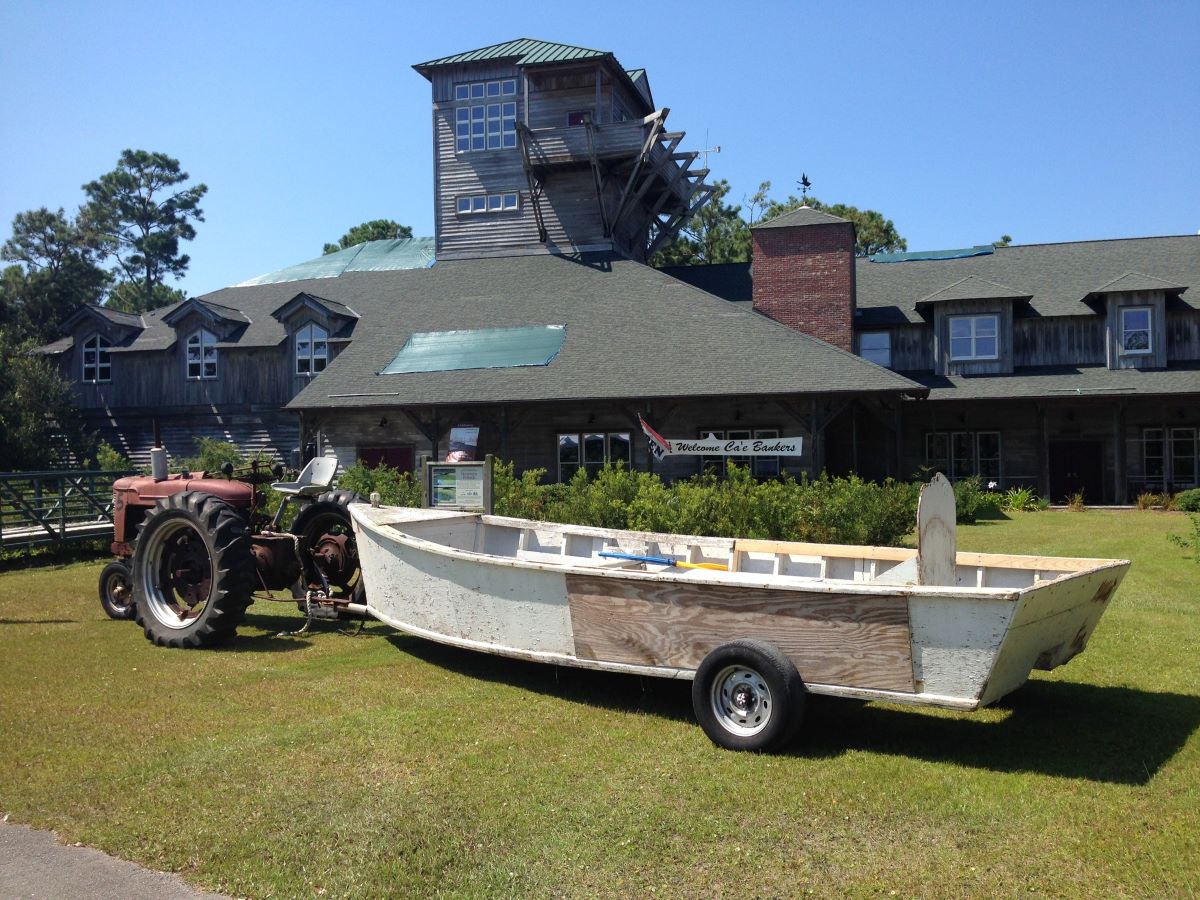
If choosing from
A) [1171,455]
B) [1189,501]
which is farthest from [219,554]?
[1171,455]

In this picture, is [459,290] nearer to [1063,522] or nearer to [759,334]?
[759,334]

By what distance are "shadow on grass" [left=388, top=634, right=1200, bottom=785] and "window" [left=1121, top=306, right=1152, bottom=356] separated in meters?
22.6

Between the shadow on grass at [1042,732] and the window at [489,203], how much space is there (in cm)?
2741

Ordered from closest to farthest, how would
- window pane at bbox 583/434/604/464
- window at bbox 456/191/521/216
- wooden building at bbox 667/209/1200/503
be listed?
1. window pane at bbox 583/434/604/464
2. wooden building at bbox 667/209/1200/503
3. window at bbox 456/191/521/216

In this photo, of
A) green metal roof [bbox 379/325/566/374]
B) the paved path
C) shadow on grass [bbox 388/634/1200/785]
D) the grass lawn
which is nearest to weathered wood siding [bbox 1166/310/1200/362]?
green metal roof [bbox 379/325/566/374]

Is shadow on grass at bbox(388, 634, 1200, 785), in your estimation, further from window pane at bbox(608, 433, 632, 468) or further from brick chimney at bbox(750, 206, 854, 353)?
brick chimney at bbox(750, 206, 854, 353)

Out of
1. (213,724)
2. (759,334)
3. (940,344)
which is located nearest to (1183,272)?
(940,344)

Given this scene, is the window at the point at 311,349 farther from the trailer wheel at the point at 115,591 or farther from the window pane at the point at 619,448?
the trailer wheel at the point at 115,591

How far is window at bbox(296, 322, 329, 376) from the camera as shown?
30625 mm

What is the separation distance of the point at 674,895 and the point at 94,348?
3438 cm

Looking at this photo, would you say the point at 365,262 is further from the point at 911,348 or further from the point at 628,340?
the point at 911,348

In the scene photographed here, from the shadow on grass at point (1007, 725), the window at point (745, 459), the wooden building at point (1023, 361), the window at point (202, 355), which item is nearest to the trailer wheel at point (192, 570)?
the shadow on grass at point (1007, 725)

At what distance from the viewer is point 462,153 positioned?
3306 centimetres

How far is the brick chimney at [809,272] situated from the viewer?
1032 inches
